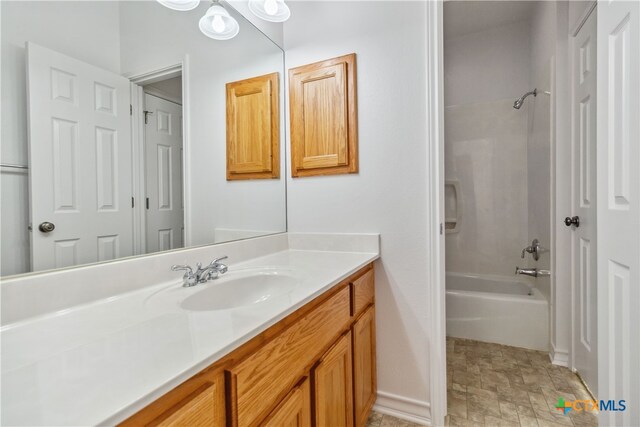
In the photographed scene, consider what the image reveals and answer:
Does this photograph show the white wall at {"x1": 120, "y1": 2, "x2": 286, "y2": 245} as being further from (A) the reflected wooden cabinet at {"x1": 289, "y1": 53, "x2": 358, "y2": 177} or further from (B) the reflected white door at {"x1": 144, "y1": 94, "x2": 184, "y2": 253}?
(A) the reflected wooden cabinet at {"x1": 289, "y1": 53, "x2": 358, "y2": 177}

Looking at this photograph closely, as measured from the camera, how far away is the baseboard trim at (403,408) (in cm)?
142

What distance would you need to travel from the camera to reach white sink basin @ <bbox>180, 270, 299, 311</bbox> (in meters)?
0.96

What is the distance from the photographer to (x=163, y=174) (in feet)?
3.54

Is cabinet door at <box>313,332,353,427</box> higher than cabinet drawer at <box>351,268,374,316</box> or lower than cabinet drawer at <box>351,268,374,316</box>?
lower

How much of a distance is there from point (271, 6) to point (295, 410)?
67.2 inches

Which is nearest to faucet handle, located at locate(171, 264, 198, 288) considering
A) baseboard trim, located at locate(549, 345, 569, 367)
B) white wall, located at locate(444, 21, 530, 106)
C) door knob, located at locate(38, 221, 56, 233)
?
door knob, located at locate(38, 221, 56, 233)

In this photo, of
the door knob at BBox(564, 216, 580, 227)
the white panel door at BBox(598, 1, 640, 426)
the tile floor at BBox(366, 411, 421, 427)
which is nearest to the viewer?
the white panel door at BBox(598, 1, 640, 426)

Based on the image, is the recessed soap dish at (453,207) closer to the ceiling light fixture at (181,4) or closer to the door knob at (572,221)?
the door knob at (572,221)

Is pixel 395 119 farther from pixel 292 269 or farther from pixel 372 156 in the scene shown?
pixel 292 269

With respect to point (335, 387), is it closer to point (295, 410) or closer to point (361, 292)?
point (295, 410)

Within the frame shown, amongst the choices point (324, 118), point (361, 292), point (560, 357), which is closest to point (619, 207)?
point (361, 292)

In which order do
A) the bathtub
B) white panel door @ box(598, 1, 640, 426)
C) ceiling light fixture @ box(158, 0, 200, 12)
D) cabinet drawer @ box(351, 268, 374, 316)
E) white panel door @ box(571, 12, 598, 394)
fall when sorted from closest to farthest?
white panel door @ box(598, 1, 640, 426)
ceiling light fixture @ box(158, 0, 200, 12)
cabinet drawer @ box(351, 268, 374, 316)
white panel door @ box(571, 12, 598, 394)
the bathtub

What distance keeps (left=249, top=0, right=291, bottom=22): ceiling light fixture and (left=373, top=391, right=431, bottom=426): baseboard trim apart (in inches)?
77.9

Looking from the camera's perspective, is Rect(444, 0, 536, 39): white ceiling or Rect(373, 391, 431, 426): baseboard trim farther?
Rect(444, 0, 536, 39): white ceiling
